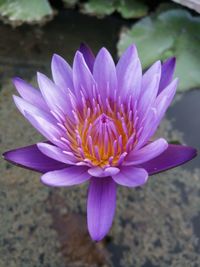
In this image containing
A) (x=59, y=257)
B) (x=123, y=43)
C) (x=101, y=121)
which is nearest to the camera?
(x=101, y=121)

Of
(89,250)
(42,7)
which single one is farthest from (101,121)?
(42,7)

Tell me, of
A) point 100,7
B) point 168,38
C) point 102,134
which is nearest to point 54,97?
point 102,134

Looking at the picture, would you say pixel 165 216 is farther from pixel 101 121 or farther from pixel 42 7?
pixel 42 7

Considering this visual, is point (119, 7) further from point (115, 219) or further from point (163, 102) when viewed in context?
point (163, 102)

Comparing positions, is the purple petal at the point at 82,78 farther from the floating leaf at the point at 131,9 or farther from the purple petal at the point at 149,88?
the floating leaf at the point at 131,9

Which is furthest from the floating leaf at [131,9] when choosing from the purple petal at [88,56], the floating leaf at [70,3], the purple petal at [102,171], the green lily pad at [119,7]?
the purple petal at [102,171]

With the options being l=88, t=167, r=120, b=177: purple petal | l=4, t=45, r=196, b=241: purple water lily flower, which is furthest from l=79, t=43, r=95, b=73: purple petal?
l=88, t=167, r=120, b=177: purple petal
